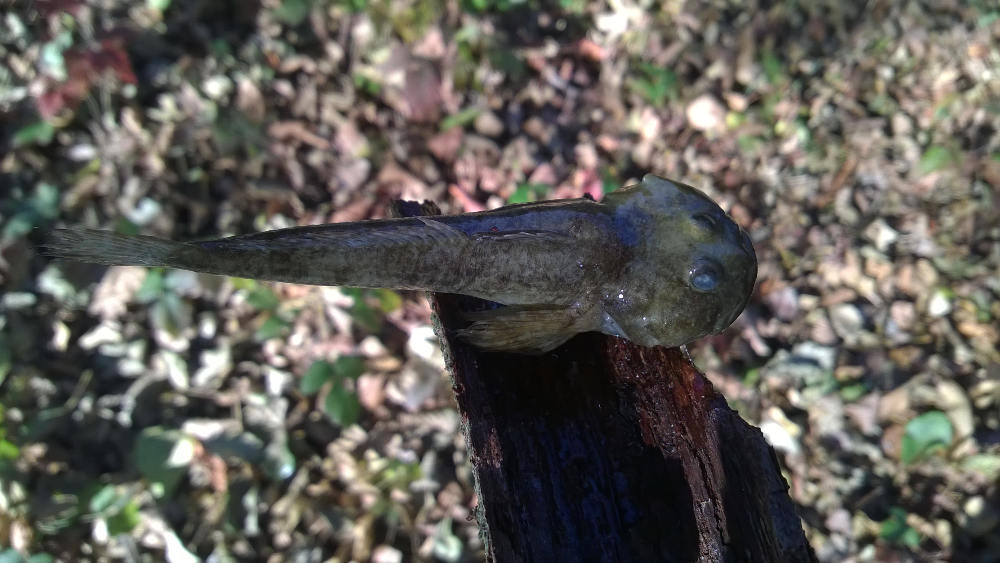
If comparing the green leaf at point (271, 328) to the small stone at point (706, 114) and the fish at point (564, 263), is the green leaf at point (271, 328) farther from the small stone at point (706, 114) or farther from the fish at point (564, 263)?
the small stone at point (706, 114)

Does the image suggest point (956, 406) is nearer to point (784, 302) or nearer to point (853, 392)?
point (853, 392)

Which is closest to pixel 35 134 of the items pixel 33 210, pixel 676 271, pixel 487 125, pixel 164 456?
pixel 33 210

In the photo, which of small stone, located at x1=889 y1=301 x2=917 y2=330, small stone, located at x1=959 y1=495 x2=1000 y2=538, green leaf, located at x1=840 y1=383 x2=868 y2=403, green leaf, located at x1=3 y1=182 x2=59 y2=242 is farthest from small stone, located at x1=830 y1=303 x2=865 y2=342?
green leaf, located at x1=3 y1=182 x2=59 y2=242

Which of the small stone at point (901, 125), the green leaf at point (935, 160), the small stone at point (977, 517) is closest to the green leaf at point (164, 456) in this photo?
the small stone at point (977, 517)

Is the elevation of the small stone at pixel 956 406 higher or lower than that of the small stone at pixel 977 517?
higher

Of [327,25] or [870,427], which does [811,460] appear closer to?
[870,427]

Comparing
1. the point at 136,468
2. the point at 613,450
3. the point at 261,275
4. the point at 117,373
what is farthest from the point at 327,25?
the point at 613,450
